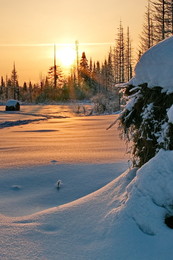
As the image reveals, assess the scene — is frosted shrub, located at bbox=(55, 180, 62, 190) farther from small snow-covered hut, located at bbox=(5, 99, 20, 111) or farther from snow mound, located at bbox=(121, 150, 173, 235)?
small snow-covered hut, located at bbox=(5, 99, 20, 111)

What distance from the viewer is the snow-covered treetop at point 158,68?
2350mm

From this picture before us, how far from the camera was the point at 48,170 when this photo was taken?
398cm

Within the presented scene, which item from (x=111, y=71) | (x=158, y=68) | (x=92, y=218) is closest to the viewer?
(x=92, y=218)

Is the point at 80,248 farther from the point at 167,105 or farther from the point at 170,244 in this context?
the point at 167,105

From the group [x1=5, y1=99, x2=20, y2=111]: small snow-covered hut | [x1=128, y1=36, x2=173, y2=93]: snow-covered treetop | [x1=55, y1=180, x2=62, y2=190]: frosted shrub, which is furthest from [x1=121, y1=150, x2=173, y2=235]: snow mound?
[x1=5, y1=99, x2=20, y2=111]: small snow-covered hut

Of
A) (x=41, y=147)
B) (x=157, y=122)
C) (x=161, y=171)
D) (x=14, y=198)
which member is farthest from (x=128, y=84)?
(x=41, y=147)

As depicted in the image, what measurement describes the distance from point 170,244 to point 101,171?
2.18m

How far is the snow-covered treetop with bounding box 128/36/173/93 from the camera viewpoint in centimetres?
235

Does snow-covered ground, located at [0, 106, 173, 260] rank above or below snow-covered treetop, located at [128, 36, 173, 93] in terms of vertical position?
below

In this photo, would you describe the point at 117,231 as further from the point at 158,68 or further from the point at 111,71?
the point at 111,71

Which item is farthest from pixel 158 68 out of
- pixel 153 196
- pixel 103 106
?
pixel 103 106

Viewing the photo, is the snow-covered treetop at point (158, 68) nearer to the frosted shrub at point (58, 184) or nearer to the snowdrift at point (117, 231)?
the snowdrift at point (117, 231)

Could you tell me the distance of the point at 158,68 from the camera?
243cm

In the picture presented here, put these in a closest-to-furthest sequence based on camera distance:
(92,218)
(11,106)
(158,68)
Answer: (92,218), (158,68), (11,106)
